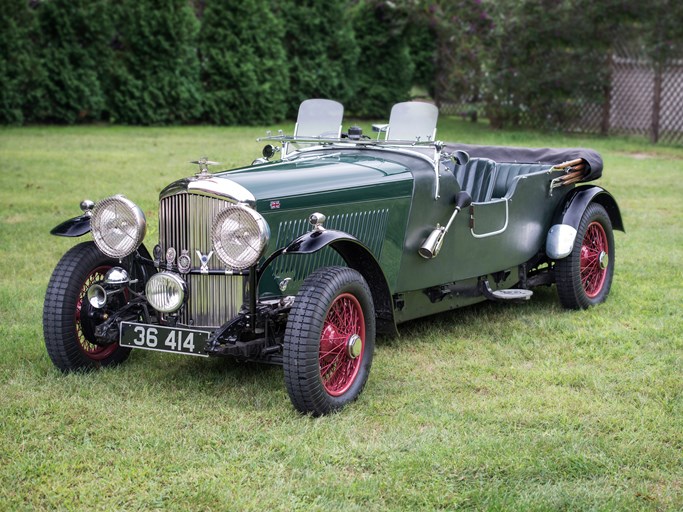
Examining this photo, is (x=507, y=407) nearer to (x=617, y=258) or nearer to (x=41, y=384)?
(x=41, y=384)

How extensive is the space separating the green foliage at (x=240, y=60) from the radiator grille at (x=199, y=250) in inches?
582

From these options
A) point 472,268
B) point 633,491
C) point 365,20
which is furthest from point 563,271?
point 365,20

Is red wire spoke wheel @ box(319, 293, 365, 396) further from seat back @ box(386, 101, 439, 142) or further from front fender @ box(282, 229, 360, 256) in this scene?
seat back @ box(386, 101, 439, 142)

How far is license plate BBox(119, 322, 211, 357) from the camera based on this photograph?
13.2ft

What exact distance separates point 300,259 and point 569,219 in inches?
88.0

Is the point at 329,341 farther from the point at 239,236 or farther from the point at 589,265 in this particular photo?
the point at 589,265

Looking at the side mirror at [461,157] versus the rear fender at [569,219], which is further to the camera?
the rear fender at [569,219]

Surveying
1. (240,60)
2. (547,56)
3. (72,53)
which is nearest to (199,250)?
(72,53)

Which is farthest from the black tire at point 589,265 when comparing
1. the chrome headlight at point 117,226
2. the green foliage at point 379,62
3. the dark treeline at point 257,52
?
the green foliage at point 379,62

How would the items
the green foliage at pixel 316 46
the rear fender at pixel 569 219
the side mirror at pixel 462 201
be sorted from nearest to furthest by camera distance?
the side mirror at pixel 462 201 < the rear fender at pixel 569 219 < the green foliage at pixel 316 46

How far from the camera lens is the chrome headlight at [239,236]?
3932 mm

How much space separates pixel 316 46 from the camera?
20109 millimetres

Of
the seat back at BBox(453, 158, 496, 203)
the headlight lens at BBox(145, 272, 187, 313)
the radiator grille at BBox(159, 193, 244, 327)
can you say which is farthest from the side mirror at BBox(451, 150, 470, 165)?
the headlight lens at BBox(145, 272, 187, 313)

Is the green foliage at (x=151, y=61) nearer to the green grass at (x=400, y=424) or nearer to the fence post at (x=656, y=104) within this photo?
the fence post at (x=656, y=104)
